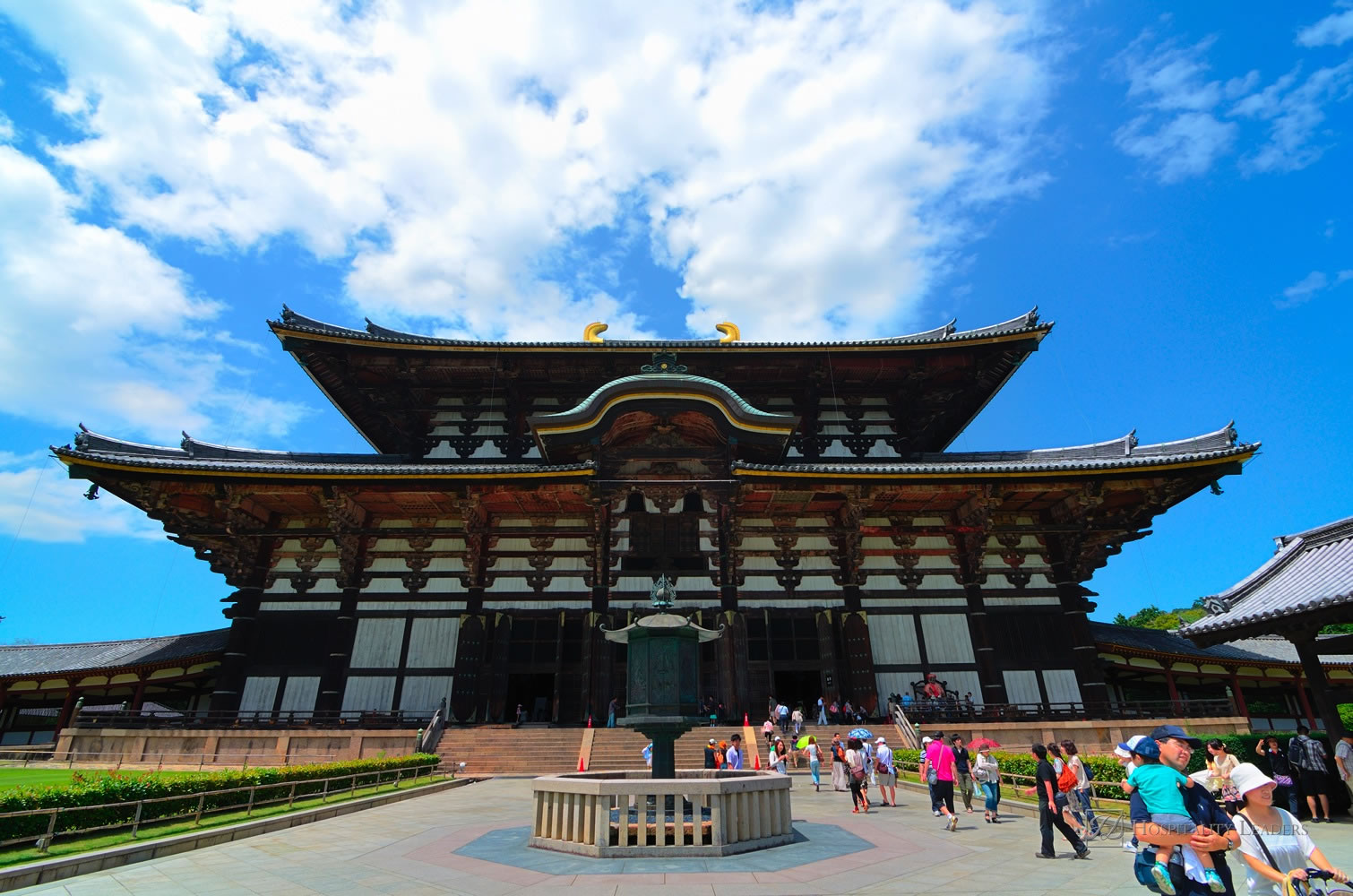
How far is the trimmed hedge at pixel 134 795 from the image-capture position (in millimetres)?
8211

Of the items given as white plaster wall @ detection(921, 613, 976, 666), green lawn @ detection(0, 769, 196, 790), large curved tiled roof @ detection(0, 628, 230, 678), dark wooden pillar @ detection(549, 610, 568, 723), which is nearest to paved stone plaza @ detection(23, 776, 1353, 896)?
green lawn @ detection(0, 769, 196, 790)

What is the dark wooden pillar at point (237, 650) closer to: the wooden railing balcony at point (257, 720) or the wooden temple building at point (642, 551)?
A: the wooden temple building at point (642, 551)

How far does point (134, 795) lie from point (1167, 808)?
480 inches

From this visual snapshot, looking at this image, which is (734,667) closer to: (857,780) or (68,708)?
(857,780)

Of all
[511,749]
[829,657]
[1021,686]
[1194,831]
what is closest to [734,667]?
[829,657]

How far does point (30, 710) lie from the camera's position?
Answer: 27.7m

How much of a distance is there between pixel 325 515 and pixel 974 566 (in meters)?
20.5

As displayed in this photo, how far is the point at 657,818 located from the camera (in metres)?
8.09

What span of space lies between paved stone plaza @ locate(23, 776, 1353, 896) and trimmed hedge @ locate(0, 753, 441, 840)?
1.50 metres

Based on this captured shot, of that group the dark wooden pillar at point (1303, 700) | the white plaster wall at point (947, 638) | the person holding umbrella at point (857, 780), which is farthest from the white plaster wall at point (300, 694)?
the dark wooden pillar at point (1303, 700)

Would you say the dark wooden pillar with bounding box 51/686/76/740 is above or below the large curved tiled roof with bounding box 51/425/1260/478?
below

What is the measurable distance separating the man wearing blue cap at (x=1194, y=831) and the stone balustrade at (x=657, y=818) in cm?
480

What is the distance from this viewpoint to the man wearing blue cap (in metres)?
4.08

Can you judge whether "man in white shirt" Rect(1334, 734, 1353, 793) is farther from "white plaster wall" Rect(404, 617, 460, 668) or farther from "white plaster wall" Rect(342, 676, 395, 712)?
"white plaster wall" Rect(342, 676, 395, 712)
